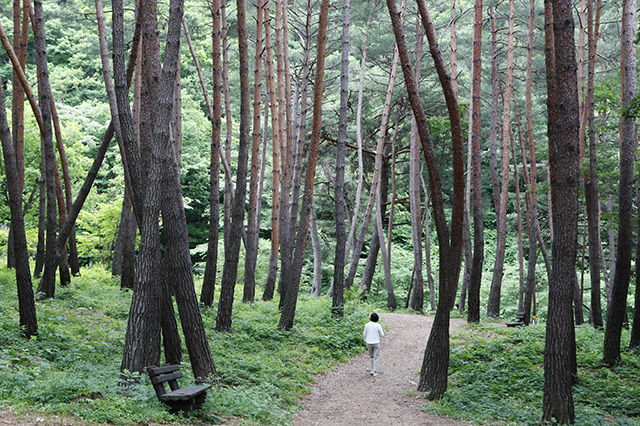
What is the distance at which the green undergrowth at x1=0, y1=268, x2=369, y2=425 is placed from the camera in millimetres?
5457

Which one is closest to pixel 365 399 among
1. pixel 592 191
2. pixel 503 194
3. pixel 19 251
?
pixel 19 251

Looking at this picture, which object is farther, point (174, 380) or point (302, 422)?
point (302, 422)

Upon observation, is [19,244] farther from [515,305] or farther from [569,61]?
[515,305]

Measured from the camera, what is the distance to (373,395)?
9125mm

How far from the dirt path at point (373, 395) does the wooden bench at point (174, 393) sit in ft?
5.33

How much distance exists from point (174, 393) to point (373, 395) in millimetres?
4285

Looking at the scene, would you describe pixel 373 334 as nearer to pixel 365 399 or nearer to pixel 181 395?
pixel 365 399

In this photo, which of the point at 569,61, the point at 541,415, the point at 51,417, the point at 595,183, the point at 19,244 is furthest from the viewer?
the point at 595,183

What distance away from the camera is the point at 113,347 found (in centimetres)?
845

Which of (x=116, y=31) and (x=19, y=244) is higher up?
(x=116, y=31)

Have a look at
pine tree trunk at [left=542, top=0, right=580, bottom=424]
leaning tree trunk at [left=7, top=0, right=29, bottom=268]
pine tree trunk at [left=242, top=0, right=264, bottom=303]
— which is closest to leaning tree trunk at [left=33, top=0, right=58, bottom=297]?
leaning tree trunk at [left=7, top=0, right=29, bottom=268]

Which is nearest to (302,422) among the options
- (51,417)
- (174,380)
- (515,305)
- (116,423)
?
(174,380)

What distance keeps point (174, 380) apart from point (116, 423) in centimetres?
103

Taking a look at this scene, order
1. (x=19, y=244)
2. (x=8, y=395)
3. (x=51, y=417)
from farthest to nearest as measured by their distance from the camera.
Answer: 1. (x=19, y=244)
2. (x=8, y=395)
3. (x=51, y=417)
